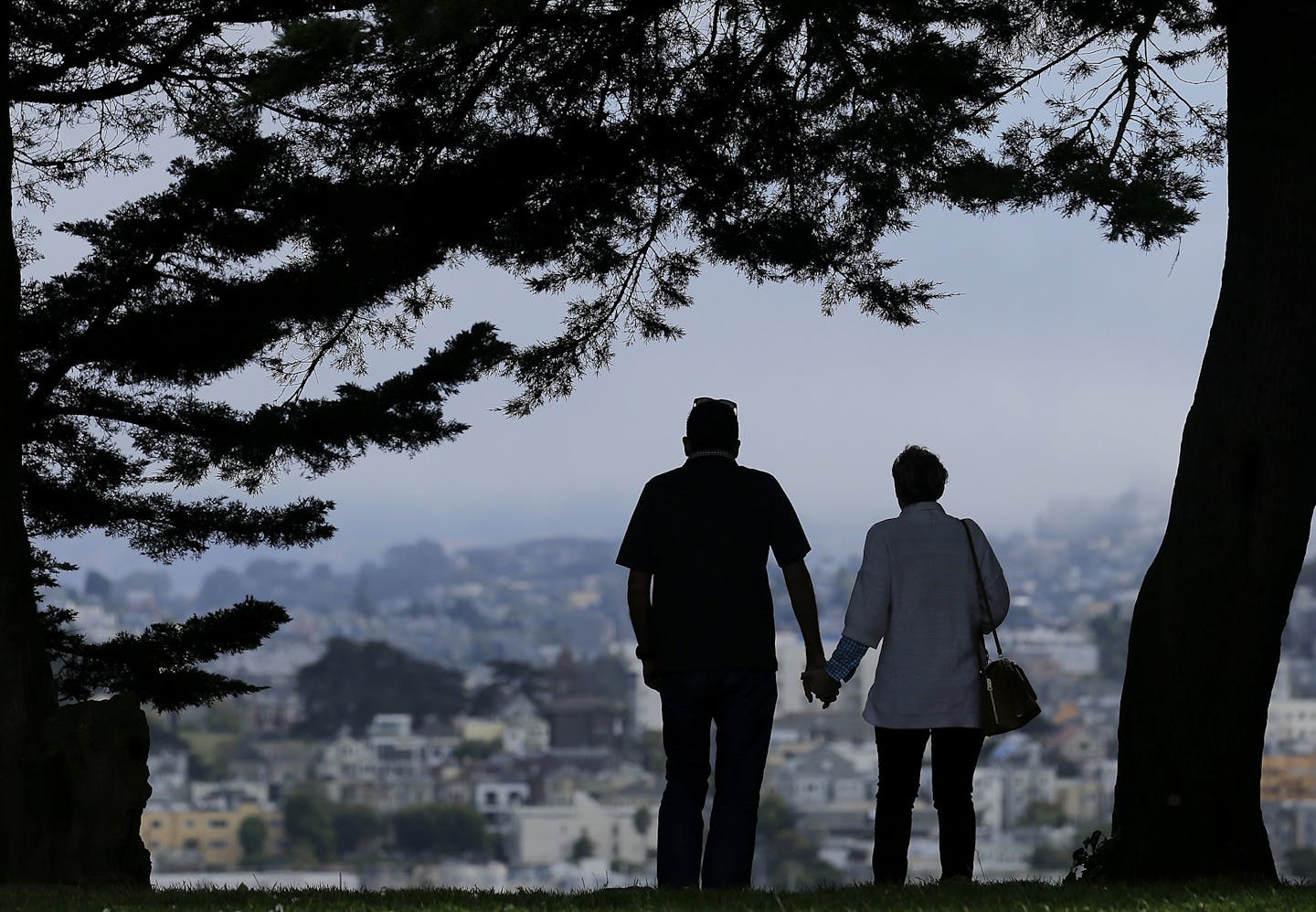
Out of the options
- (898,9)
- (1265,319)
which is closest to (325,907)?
(1265,319)

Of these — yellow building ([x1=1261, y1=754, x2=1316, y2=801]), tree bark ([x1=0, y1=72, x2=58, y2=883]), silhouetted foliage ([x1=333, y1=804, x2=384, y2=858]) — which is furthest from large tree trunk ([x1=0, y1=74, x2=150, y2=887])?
silhouetted foliage ([x1=333, y1=804, x2=384, y2=858])

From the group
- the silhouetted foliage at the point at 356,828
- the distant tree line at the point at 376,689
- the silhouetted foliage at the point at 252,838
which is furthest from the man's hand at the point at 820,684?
the distant tree line at the point at 376,689

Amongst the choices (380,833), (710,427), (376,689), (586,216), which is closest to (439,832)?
(380,833)

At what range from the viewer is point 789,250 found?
31.0ft

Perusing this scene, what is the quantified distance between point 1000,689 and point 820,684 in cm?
64

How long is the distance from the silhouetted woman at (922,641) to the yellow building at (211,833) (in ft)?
364

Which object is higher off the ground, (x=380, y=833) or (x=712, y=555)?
(x=712, y=555)

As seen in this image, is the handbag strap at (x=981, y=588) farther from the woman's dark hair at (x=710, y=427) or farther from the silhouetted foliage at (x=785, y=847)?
the silhouetted foliage at (x=785, y=847)

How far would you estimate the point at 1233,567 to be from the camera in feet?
21.0

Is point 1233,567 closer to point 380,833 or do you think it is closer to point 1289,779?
point 380,833

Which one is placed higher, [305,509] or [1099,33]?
[1099,33]

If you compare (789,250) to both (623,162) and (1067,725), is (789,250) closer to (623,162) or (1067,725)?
(623,162)

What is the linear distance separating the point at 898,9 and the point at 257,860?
358ft

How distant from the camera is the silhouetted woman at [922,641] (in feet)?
18.1
